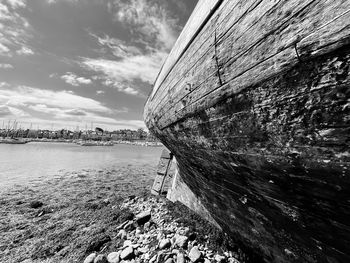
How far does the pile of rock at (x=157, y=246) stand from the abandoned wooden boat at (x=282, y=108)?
84.8 inches

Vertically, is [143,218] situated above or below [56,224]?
above

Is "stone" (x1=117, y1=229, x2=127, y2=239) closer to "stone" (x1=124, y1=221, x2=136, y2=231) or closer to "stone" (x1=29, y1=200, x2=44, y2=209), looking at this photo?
"stone" (x1=124, y1=221, x2=136, y2=231)

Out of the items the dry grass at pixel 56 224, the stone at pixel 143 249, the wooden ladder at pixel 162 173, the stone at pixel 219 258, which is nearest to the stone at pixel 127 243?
the dry grass at pixel 56 224

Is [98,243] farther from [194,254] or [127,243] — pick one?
[194,254]

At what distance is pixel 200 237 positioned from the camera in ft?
13.3

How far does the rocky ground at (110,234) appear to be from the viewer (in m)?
3.70

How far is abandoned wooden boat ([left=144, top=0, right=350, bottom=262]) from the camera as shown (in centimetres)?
74

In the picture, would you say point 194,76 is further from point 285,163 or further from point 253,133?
point 285,163

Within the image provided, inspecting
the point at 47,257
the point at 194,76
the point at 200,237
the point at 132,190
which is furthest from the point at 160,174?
the point at 194,76

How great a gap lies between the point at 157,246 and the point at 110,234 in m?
1.53

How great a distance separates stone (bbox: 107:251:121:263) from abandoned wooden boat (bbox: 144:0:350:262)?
10.3 feet

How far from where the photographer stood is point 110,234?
4.74m

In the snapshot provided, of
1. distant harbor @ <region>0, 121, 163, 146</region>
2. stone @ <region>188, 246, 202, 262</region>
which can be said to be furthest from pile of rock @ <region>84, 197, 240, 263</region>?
distant harbor @ <region>0, 121, 163, 146</region>

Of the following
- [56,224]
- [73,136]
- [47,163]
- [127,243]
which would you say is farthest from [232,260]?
[73,136]
